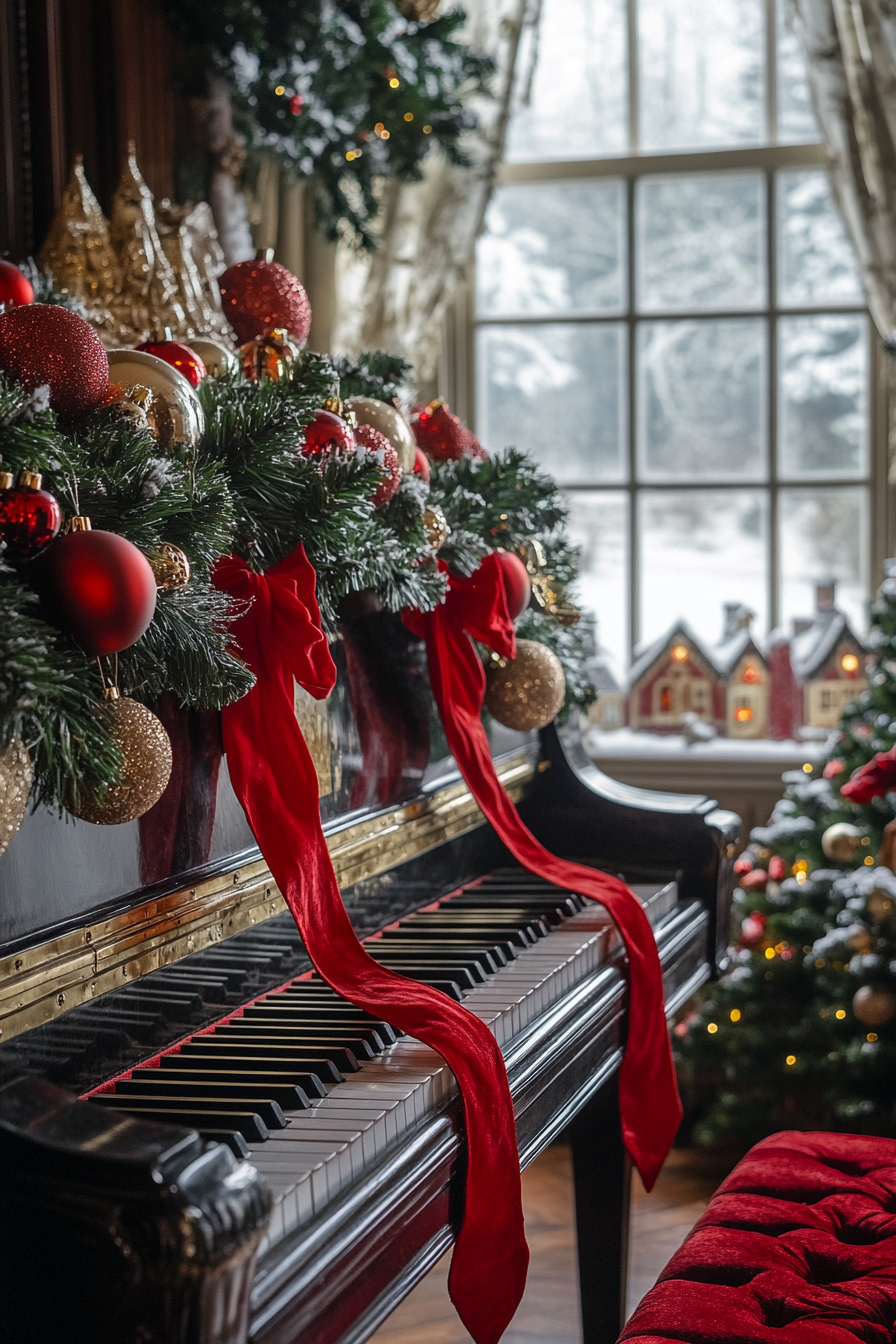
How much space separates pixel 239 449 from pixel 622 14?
10.8ft

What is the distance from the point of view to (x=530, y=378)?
425 cm

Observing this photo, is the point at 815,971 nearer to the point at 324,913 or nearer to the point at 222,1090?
the point at 324,913

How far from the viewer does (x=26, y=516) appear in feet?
3.26

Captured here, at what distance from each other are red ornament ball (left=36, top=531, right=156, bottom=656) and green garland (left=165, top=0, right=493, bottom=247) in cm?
241

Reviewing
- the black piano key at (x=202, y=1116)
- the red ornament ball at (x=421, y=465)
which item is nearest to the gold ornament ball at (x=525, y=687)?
the red ornament ball at (x=421, y=465)

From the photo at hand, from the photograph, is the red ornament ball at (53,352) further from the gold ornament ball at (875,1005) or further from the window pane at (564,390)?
the window pane at (564,390)

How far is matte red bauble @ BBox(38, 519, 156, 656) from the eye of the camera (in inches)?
39.9

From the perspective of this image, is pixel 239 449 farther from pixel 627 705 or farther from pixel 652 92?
pixel 652 92

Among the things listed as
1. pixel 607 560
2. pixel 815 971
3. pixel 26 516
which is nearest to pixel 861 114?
pixel 607 560

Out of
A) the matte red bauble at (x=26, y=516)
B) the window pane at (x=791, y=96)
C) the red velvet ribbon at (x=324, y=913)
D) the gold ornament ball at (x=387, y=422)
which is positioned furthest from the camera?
the window pane at (x=791, y=96)

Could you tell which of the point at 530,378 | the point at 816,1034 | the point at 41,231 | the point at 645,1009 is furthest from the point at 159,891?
the point at 530,378

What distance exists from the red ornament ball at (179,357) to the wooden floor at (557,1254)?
1919 millimetres

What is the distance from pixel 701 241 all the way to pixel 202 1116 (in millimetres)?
3534

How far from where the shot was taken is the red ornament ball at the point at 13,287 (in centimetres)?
159
